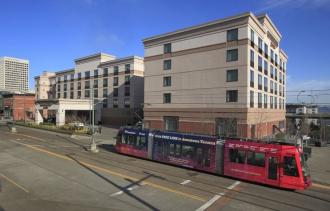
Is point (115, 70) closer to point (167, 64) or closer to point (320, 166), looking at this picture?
point (167, 64)

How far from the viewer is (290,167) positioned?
19000 millimetres

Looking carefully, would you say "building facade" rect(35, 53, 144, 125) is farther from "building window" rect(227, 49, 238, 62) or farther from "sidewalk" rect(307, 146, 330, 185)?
"sidewalk" rect(307, 146, 330, 185)

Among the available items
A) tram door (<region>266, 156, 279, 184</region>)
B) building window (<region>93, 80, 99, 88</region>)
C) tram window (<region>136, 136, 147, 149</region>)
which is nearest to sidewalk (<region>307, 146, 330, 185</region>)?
tram door (<region>266, 156, 279, 184</region>)

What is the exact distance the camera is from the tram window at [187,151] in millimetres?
24859

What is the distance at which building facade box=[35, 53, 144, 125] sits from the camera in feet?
233

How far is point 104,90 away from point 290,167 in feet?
219

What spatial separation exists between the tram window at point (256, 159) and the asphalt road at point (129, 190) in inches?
58.1

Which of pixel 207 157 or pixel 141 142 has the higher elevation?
pixel 141 142

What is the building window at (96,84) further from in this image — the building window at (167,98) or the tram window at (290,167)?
the tram window at (290,167)

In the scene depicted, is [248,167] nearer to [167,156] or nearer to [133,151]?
[167,156]

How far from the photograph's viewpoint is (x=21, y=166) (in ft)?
83.8

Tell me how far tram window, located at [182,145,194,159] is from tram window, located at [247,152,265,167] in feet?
16.9

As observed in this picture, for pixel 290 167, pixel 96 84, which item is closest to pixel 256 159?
pixel 290 167

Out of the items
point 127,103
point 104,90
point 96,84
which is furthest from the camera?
point 96,84
